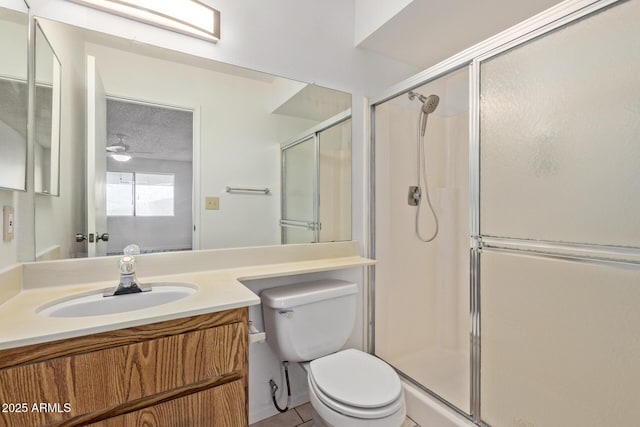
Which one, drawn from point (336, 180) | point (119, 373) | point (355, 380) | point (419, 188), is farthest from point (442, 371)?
point (119, 373)

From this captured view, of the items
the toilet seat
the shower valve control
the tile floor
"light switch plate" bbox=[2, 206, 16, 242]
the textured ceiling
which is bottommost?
the tile floor

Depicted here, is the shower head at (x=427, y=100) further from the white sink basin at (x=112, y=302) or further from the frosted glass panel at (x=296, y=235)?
the white sink basin at (x=112, y=302)

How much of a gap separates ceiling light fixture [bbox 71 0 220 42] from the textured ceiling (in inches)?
14.1

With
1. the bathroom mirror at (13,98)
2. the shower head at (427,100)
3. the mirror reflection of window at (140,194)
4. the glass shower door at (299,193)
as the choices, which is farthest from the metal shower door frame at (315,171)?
the bathroom mirror at (13,98)

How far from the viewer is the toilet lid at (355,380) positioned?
108 centimetres

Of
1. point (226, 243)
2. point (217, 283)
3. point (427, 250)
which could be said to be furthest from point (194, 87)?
point (427, 250)

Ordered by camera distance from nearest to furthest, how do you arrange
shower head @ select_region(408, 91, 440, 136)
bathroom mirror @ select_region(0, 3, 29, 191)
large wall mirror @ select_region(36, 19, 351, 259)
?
bathroom mirror @ select_region(0, 3, 29, 191) → large wall mirror @ select_region(36, 19, 351, 259) → shower head @ select_region(408, 91, 440, 136)

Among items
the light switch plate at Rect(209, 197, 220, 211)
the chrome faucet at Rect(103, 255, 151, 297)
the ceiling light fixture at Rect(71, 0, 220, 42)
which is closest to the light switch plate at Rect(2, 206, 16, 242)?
the chrome faucet at Rect(103, 255, 151, 297)

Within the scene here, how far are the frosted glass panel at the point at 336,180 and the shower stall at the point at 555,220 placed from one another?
51 cm

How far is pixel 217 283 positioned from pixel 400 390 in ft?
2.73

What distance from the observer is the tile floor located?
1.50 metres

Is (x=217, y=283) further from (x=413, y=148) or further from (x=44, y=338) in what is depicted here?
(x=413, y=148)

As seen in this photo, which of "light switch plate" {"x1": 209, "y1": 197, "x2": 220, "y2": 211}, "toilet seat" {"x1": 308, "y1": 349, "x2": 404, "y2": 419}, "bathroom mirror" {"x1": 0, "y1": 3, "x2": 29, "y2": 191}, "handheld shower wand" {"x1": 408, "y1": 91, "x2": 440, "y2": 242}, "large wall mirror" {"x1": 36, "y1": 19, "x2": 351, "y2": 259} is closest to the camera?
"bathroom mirror" {"x1": 0, "y1": 3, "x2": 29, "y2": 191}

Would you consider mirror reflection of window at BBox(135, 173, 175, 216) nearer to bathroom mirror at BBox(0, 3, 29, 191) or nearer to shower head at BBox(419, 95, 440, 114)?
bathroom mirror at BBox(0, 3, 29, 191)
